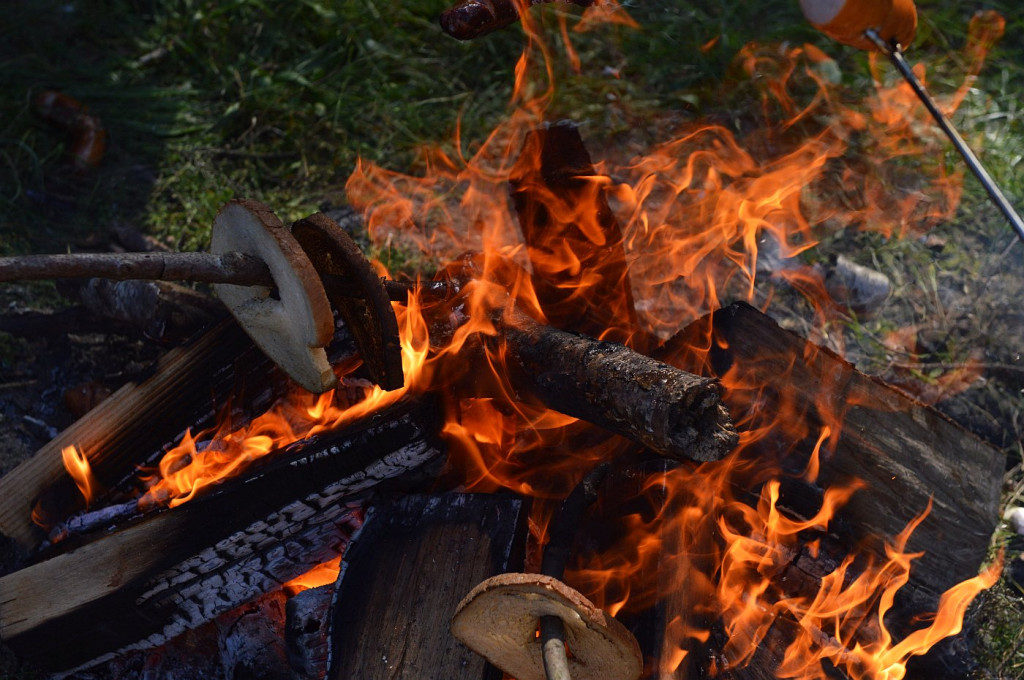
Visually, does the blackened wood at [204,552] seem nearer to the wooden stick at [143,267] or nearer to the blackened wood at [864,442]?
the wooden stick at [143,267]

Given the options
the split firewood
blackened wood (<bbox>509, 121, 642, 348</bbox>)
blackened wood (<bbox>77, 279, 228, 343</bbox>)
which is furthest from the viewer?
blackened wood (<bbox>77, 279, 228, 343</bbox>)

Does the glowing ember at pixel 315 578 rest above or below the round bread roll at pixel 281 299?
below

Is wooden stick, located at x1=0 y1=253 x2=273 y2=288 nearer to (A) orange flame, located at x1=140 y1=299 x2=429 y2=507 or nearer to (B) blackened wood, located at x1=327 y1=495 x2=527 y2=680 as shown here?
(A) orange flame, located at x1=140 y1=299 x2=429 y2=507

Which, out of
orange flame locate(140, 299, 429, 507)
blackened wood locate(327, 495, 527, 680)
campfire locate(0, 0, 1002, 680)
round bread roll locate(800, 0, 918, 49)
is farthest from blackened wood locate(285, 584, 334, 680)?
round bread roll locate(800, 0, 918, 49)

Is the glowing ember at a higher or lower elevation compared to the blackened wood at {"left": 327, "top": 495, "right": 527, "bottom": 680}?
lower

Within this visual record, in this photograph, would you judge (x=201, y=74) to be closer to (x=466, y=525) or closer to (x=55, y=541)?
(x=55, y=541)

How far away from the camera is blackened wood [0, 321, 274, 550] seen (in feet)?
9.01

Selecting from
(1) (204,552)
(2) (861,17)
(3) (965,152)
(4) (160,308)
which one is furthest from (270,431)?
(3) (965,152)

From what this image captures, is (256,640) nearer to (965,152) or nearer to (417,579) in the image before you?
(417,579)

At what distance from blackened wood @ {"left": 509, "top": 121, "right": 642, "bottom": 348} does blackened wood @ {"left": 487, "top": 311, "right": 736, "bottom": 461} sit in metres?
0.46

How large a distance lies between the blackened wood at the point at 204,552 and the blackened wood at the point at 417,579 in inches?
6.6

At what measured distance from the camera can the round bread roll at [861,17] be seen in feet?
9.57

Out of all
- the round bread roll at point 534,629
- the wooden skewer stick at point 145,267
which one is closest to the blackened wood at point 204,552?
the wooden skewer stick at point 145,267

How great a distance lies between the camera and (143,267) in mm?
2045
